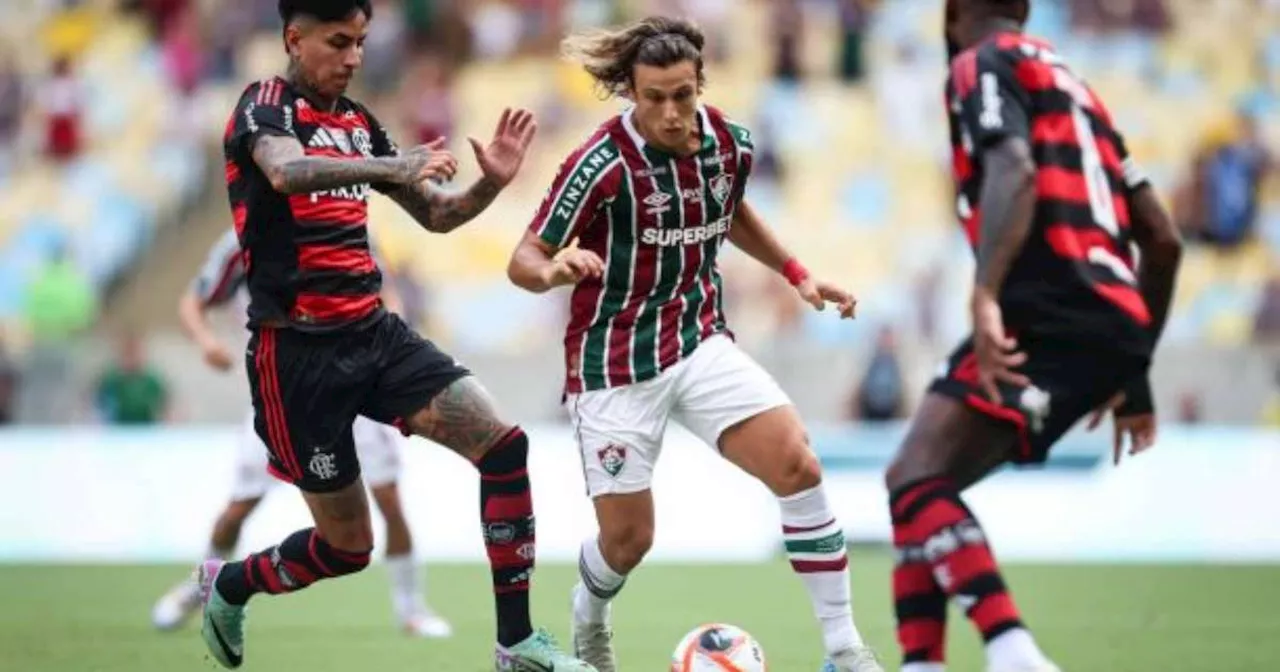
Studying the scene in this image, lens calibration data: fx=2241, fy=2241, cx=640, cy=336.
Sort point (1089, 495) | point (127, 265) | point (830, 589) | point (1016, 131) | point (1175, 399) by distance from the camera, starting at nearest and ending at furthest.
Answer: point (1016, 131) < point (830, 589) < point (1089, 495) < point (1175, 399) < point (127, 265)

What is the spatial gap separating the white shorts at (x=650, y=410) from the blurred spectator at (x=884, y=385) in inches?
424

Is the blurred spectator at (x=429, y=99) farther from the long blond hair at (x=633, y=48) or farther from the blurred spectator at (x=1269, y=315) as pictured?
the long blond hair at (x=633, y=48)

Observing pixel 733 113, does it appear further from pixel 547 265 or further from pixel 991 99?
pixel 991 99

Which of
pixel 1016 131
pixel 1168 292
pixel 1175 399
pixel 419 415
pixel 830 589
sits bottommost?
pixel 1175 399

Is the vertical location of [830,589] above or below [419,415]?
below

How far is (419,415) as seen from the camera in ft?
28.3

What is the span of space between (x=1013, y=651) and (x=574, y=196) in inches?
108

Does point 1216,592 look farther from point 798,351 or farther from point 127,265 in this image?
point 127,265

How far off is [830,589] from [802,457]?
0.51m

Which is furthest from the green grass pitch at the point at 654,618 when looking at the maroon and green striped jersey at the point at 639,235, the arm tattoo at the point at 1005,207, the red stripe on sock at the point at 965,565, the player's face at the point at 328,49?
the arm tattoo at the point at 1005,207

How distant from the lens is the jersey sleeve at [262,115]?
8.29m

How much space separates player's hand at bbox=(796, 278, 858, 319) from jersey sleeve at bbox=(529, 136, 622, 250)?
91 centimetres

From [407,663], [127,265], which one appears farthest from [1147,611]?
[127,265]

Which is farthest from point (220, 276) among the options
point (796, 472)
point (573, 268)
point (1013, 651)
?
point (1013, 651)
